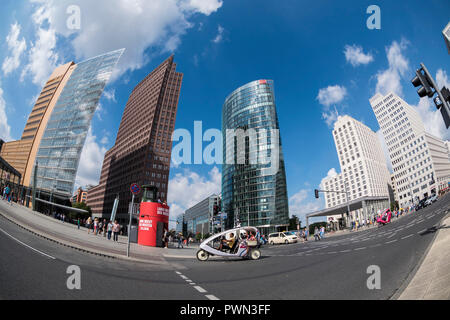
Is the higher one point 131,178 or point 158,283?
point 131,178

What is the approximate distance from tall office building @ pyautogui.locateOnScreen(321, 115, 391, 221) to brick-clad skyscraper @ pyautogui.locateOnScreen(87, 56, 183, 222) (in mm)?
101612

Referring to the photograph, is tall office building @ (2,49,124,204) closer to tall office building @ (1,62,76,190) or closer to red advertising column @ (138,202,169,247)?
tall office building @ (1,62,76,190)

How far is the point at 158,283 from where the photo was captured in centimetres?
578

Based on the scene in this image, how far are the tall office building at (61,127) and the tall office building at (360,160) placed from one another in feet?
420

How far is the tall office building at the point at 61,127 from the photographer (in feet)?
214

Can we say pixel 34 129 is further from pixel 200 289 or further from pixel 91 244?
pixel 200 289

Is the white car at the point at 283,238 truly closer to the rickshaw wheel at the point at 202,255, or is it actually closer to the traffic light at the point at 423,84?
the rickshaw wheel at the point at 202,255

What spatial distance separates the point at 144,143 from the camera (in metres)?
89.5

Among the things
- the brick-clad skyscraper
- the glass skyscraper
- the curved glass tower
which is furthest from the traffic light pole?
the brick-clad skyscraper

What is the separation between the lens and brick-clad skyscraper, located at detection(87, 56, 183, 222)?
281 feet

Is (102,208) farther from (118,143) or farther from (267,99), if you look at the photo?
(267,99)
